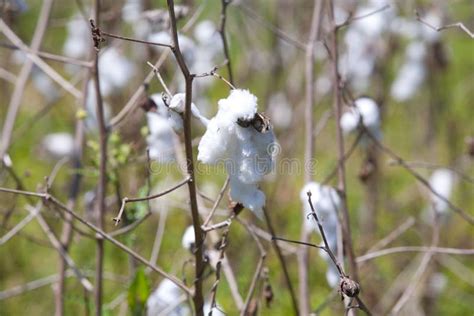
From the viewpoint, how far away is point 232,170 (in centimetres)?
102

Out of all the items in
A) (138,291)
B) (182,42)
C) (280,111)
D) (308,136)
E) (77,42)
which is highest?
(77,42)

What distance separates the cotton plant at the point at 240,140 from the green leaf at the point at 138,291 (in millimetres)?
378

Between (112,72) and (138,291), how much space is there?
1193 millimetres

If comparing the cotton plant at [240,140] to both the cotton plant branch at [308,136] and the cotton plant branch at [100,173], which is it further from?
Result: the cotton plant branch at [308,136]

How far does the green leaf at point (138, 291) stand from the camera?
4.32 feet

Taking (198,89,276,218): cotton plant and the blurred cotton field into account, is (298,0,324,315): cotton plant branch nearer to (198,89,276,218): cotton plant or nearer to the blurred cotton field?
the blurred cotton field

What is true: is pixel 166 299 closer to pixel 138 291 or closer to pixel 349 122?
pixel 138 291

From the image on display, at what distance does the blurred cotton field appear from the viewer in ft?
3.81

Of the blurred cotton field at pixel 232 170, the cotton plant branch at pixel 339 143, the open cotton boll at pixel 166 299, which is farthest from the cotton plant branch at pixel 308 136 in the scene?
the open cotton boll at pixel 166 299

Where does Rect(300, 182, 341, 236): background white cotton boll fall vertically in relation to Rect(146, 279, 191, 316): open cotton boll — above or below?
above

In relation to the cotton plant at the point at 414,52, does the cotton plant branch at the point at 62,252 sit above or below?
below

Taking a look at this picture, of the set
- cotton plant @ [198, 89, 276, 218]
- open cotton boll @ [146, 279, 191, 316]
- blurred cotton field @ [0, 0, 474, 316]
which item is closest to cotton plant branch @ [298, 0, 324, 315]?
blurred cotton field @ [0, 0, 474, 316]

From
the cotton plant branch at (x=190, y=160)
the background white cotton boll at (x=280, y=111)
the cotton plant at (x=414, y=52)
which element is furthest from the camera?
the background white cotton boll at (x=280, y=111)

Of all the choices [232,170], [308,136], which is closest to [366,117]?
[308,136]
